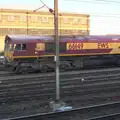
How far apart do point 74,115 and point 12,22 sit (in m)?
72.6

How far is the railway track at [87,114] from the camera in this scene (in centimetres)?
1305

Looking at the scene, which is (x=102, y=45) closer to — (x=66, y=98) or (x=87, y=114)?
(x=66, y=98)

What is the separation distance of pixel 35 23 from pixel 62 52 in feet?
181

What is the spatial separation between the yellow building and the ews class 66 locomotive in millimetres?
45913

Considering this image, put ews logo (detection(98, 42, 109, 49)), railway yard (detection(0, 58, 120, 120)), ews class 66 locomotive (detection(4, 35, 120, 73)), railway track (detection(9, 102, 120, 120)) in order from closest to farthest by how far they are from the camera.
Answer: railway track (detection(9, 102, 120, 120)), railway yard (detection(0, 58, 120, 120)), ews class 66 locomotive (detection(4, 35, 120, 73)), ews logo (detection(98, 42, 109, 49))

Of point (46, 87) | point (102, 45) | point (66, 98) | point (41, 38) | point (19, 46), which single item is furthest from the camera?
point (102, 45)

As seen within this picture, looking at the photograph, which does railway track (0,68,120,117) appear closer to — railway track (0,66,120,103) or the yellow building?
railway track (0,66,120,103)

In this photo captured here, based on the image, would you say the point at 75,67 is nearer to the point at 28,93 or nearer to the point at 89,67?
the point at 89,67

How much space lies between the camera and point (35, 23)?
8738 centimetres

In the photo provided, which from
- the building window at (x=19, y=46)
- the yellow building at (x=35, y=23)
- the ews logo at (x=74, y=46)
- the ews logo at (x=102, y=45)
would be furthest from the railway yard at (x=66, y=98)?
the yellow building at (x=35, y=23)

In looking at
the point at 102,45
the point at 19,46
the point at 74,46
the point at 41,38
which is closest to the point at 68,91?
the point at 19,46

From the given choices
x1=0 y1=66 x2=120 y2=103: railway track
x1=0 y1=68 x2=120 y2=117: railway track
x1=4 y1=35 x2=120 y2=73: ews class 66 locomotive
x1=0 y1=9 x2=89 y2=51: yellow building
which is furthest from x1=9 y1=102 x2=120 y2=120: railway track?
x1=0 y1=9 x2=89 y2=51: yellow building

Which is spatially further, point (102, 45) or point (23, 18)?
point (23, 18)

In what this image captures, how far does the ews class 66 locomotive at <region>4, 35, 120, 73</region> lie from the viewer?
31203 millimetres
